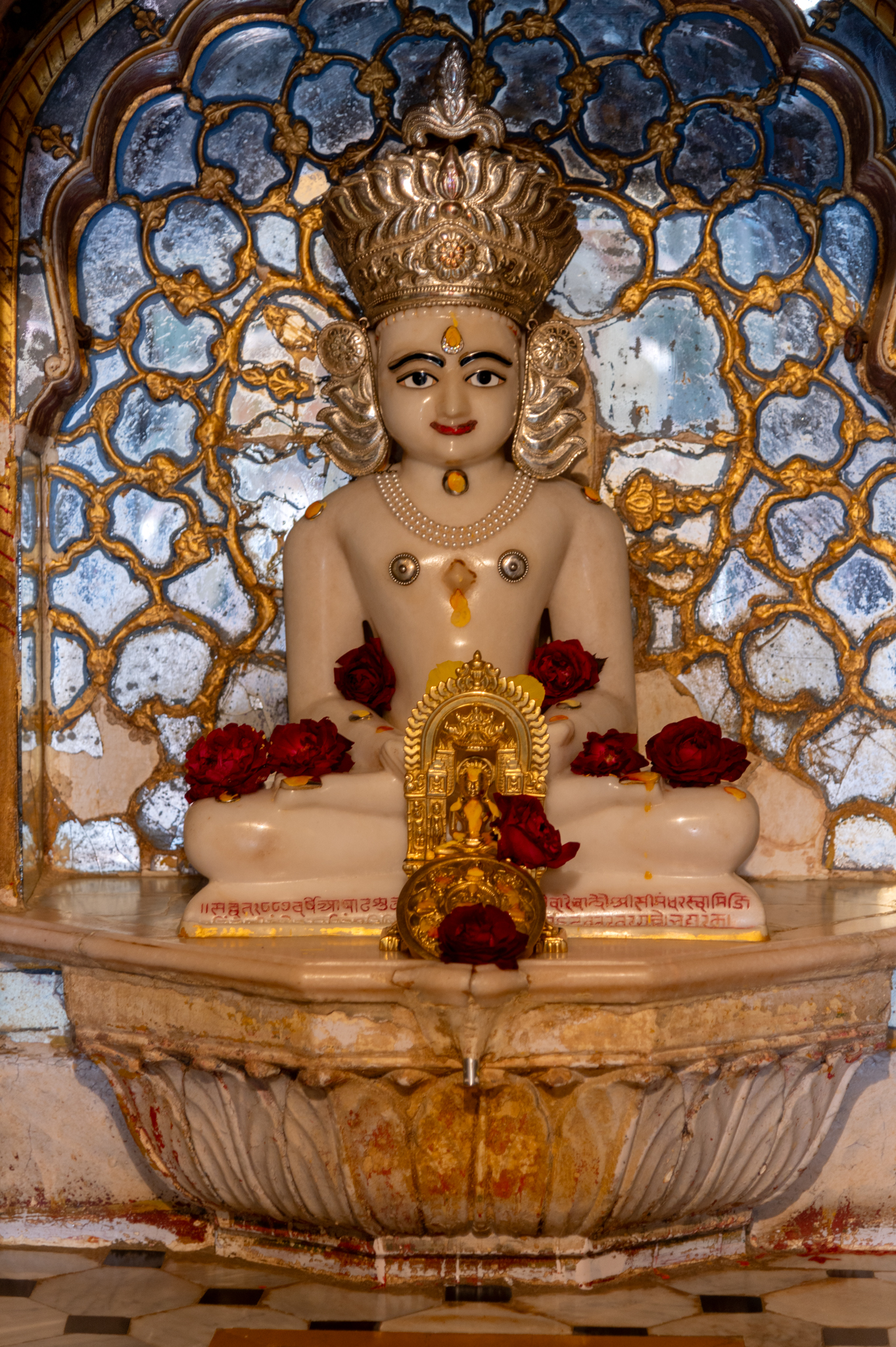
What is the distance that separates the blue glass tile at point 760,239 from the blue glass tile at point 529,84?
1.89 ft

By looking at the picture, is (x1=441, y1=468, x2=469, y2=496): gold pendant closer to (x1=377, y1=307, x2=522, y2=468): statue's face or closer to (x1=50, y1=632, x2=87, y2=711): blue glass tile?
(x1=377, y1=307, x2=522, y2=468): statue's face

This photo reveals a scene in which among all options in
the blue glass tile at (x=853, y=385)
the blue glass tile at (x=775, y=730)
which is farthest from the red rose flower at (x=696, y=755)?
the blue glass tile at (x=853, y=385)

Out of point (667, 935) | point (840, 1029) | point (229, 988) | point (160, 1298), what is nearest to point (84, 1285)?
point (160, 1298)

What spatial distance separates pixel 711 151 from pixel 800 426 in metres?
0.81

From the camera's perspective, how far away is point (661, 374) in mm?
4379

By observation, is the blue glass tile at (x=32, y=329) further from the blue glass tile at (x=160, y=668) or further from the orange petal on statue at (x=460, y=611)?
the orange petal on statue at (x=460, y=611)

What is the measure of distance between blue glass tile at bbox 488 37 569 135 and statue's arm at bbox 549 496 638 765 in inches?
46.2

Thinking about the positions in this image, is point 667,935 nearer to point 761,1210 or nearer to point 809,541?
point 761,1210

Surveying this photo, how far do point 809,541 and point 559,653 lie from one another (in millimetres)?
1004

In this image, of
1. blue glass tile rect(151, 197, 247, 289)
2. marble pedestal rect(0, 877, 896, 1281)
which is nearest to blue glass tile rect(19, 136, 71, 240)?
blue glass tile rect(151, 197, 247, 289)

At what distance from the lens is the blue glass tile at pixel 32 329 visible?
13.3ft

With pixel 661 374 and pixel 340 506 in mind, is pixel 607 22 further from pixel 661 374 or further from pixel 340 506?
pixel 340 506

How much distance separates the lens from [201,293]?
438 cm

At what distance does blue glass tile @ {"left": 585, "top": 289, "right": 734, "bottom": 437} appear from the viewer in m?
4.37
